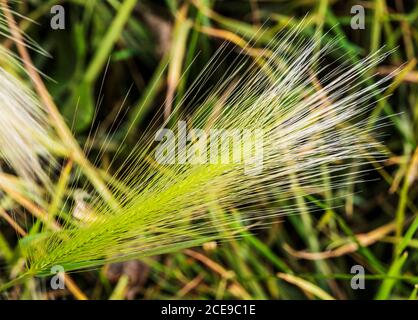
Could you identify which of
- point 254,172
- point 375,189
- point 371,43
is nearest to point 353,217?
point 375,189

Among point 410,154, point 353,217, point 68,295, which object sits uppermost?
point 410,154

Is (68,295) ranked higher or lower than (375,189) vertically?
lower

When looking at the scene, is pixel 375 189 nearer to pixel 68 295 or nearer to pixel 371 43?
pixel 371 43

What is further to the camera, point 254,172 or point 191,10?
point 191,10
